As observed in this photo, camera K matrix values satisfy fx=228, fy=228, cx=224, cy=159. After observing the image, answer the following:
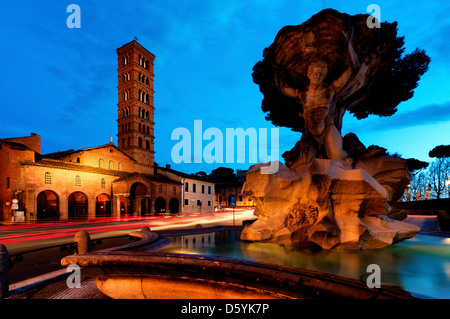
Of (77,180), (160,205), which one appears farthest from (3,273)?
(160,205)

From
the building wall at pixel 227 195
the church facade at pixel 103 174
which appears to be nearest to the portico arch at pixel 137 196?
the church facade at pixel 103 174

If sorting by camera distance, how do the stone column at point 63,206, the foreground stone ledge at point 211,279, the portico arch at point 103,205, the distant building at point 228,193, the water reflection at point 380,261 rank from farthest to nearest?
the distant building at point 228,193 → the portico arch at point 103,205 → the stone column at point 63,206 → the water reflection at point 380,261 → the foreground stone ledge at point 211,279

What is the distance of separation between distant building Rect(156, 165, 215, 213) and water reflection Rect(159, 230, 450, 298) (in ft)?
125

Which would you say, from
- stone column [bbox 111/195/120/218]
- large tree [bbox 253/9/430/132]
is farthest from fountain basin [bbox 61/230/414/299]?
stone column [bbox 111/195/120/218]

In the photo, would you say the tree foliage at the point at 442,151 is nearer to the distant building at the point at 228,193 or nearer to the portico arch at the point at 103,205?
the portico arch at the point at 103,205

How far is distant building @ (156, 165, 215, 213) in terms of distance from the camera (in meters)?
43.6

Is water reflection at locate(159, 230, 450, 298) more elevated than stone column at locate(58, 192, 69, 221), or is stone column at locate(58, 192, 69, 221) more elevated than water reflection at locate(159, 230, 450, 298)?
water reflection at locate(159, 230, 450, 298)

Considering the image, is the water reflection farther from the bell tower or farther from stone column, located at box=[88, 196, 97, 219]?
the bell tower

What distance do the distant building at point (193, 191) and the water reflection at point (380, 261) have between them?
3805cm

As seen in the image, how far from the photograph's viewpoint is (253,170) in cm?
743

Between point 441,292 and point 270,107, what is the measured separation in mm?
11339

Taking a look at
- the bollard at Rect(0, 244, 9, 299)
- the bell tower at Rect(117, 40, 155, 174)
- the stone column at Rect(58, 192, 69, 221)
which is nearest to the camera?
the bollard at Rect(0, 244, 9, 299)

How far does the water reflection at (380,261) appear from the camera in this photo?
11.8ft
